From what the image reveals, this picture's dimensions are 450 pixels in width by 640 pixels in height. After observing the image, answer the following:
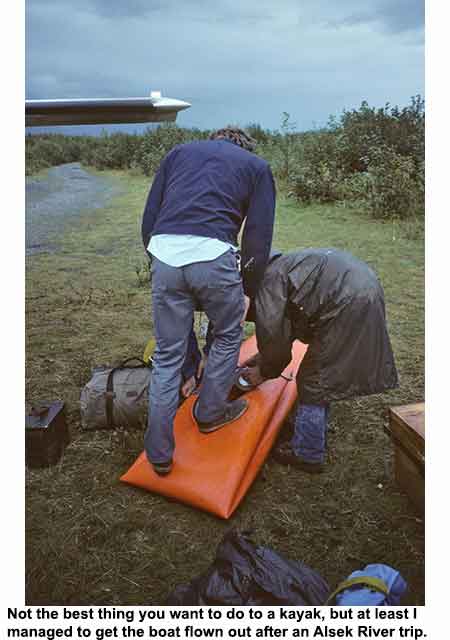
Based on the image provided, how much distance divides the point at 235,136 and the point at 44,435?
212 centimetres

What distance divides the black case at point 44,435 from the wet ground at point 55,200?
5.75m

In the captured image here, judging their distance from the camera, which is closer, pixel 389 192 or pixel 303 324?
pixel 303 324

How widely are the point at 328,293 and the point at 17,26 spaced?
6.75ft

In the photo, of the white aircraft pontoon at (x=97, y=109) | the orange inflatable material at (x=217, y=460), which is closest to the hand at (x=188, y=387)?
the orange inflatable material at (x=217, y=460)

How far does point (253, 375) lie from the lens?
3.30m

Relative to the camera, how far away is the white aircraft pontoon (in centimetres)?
175

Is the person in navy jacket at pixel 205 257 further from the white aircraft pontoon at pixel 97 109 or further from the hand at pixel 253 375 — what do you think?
the white aircraft pontoon at pixel 97 109

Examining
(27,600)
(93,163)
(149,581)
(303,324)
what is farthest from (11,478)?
(93,163)

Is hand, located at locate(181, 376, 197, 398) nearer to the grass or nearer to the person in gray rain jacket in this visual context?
the grass

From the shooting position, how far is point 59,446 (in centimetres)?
329

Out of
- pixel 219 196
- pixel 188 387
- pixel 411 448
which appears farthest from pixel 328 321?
pixel 188 387
